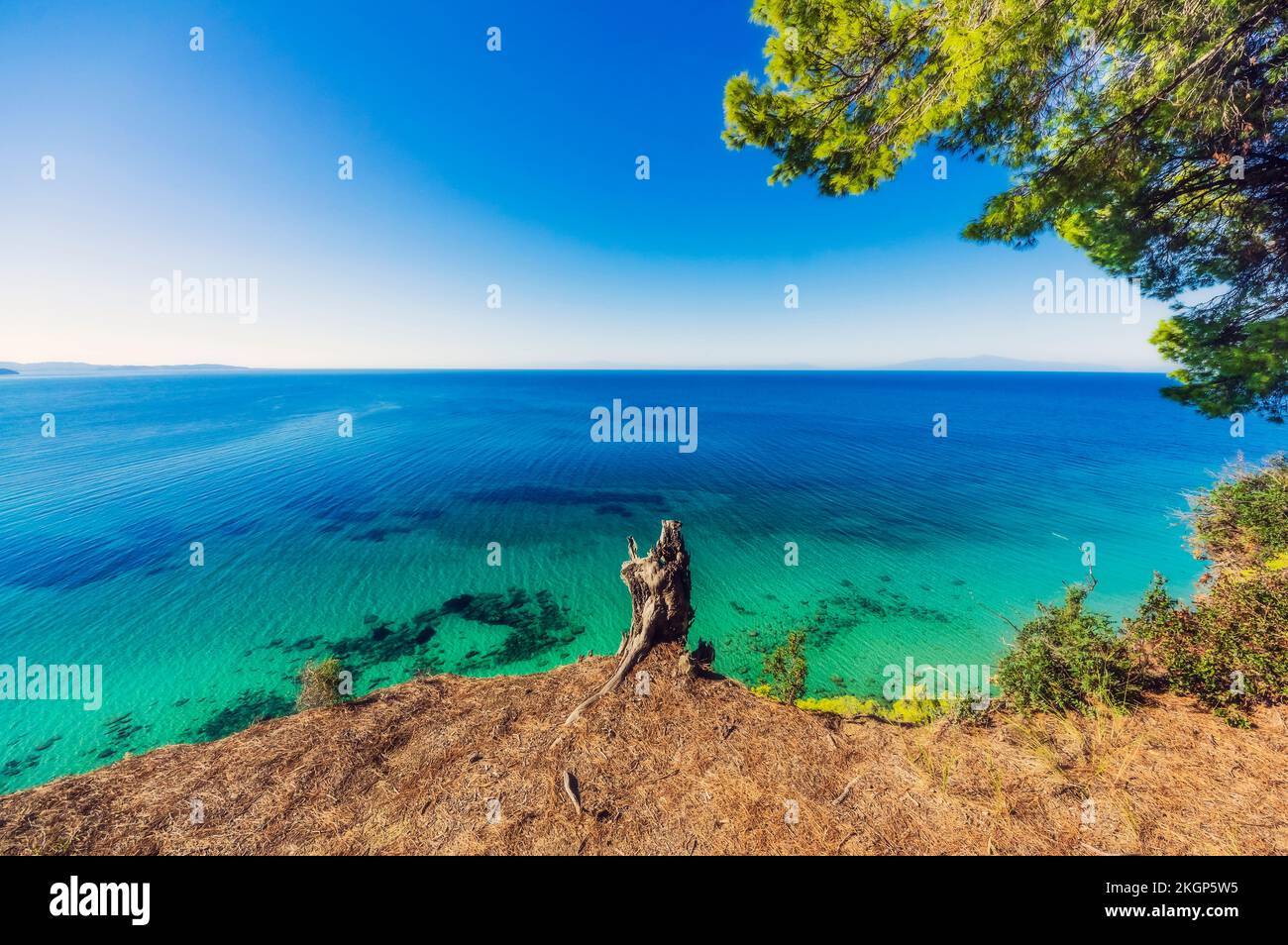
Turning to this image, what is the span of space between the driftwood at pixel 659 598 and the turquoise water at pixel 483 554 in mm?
9040

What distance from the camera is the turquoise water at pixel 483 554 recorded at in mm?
15906

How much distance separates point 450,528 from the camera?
27.8 m

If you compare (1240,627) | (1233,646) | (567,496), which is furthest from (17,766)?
(1240,627)

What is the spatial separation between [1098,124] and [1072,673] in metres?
9.70

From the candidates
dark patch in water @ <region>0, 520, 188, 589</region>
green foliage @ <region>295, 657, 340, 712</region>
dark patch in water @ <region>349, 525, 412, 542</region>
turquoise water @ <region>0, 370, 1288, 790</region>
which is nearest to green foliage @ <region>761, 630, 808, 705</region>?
turquoise water @ <region>0, 370, 1288, 790</region>

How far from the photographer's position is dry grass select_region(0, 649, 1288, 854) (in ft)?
15.8

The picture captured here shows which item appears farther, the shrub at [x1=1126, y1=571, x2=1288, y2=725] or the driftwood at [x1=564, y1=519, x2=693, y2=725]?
the driftwood at [x1=564, y1=519, x2=693, y2=725]

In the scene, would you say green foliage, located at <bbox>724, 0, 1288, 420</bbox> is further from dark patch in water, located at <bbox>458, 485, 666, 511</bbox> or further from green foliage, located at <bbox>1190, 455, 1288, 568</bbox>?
dark patch in water, located at <bbox>458, 485, 666, 511</bbox>

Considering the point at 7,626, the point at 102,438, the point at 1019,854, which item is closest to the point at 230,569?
the point at 7,626

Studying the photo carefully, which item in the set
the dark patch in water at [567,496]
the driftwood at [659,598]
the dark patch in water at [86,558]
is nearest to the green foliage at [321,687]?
the driftwood at [659,598]

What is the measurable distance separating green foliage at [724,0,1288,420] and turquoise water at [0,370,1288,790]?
1162 cm

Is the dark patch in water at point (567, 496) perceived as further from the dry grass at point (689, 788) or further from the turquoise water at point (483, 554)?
the dry grass at point (689, 788)
